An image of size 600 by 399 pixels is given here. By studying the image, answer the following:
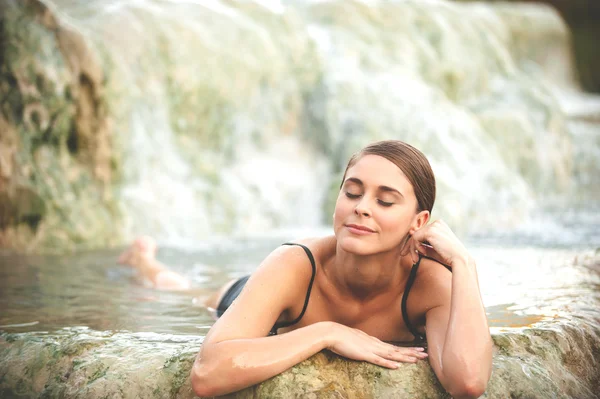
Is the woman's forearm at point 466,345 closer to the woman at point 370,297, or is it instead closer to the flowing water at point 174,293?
the woman at point 370,297

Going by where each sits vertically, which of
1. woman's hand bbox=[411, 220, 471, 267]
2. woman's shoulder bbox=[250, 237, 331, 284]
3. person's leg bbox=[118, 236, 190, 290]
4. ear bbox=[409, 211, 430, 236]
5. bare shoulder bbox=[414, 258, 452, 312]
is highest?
ear bbox=[409, 211, 430, 236]

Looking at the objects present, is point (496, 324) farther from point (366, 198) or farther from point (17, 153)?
point (17, 153)

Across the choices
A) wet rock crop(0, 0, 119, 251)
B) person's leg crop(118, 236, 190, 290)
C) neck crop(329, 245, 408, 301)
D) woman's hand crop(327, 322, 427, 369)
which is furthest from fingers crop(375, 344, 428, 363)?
wet rock crop(0, 0, 119, 251)

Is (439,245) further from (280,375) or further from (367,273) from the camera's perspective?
(280,375)

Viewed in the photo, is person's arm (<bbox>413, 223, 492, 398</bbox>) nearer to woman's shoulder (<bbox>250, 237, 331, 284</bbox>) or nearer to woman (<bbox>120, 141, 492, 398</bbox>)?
woman (<bbox>120, 141, 492, 398</bbox>)

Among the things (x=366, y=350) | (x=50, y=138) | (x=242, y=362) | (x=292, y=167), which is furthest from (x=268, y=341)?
(x=292, y=167)

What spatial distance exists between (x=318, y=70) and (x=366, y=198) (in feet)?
32.6

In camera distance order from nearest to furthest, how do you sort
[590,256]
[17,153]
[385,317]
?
1. [385,317]
2. [590,256]
3. [17,153]

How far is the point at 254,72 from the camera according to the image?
11.1 meters

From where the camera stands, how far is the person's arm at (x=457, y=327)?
2234 millimetres

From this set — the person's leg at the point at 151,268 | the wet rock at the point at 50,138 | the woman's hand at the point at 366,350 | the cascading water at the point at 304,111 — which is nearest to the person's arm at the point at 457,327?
the woman's hand at the point at 366,350

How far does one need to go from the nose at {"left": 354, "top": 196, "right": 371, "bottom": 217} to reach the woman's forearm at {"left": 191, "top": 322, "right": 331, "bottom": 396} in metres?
0.55

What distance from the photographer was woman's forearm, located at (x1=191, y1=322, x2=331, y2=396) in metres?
2.20

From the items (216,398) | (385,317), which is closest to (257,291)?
(216,398)
